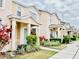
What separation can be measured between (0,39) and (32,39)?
8.35 meters

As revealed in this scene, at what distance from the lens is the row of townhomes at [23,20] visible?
18406 mm

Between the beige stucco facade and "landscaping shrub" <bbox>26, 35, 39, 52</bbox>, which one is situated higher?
the beige stucco facade

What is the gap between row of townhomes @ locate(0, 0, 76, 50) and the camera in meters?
18.4

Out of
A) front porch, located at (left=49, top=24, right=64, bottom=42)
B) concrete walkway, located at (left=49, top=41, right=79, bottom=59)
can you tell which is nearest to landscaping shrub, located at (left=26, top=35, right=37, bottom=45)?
concrete walkway, located at (left=49, top=41, right=79, bottom=59)

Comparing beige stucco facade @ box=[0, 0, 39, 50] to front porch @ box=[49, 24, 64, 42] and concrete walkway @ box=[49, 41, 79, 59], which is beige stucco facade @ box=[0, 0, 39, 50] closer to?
concrete walkway @ box=[49, 41, 79, 59]

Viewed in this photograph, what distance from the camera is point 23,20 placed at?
2056 cm

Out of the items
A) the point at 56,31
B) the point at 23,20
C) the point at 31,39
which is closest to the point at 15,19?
the point at 23,20

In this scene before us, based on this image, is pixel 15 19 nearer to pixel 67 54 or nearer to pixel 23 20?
pixel 23 20

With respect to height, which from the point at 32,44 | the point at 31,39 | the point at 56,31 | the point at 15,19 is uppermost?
the point at 15,19

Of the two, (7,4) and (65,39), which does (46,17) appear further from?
(7,4)

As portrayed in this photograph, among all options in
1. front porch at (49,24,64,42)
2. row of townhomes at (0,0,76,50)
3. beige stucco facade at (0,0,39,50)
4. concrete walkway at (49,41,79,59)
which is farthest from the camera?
front porch at (49,24,64,42)

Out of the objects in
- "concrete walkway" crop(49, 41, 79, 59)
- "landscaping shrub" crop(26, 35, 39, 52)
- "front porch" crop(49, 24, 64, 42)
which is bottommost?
"concrete walkway" crop(49, 41, 79, 59)

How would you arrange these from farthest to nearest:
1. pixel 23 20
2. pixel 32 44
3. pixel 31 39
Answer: pixel 23 20 < pixel 32 44 < pixel 31 39

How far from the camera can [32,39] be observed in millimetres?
20141
